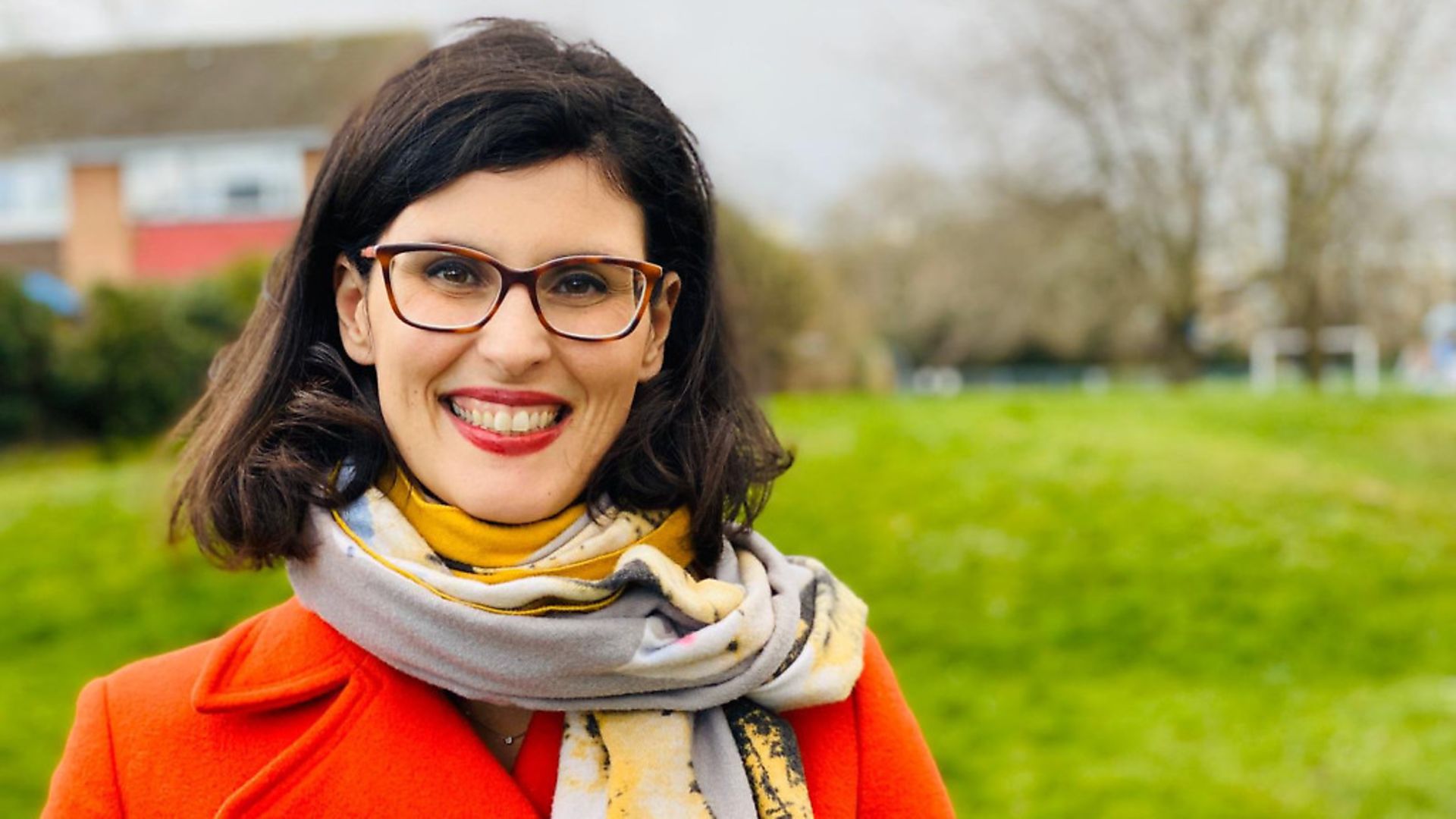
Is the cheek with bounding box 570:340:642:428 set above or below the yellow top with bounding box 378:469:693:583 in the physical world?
above

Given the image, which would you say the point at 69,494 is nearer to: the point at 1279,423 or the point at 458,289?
the point at 458,289

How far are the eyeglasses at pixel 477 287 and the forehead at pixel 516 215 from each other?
0.06 feet

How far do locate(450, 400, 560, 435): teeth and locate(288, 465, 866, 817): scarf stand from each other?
114mm

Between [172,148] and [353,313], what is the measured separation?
1020 inches

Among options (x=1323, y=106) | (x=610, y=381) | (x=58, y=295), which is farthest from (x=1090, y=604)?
(x=58, y=295)

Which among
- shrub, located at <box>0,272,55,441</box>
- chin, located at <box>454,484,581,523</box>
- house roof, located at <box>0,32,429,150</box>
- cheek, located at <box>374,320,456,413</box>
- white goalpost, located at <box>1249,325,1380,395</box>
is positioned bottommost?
white goalpost, located at <box>1249,325,1380,395</box>

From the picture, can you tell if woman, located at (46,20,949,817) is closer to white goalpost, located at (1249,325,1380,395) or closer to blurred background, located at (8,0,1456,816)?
blurred background, located at (8,0,1456,816)

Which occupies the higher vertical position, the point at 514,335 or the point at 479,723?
the point at 514,335

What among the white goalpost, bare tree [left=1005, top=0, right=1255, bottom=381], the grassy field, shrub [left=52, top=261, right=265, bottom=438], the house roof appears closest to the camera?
the grassy field

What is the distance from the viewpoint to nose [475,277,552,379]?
159cm

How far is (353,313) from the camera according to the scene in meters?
1.77

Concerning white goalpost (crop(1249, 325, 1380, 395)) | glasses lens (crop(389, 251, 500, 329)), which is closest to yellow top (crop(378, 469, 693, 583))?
glasses lens (crop(389, 251, 500, 329))

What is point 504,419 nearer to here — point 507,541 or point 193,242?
point 507,541

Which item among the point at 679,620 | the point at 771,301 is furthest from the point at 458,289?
the point at 771,301
